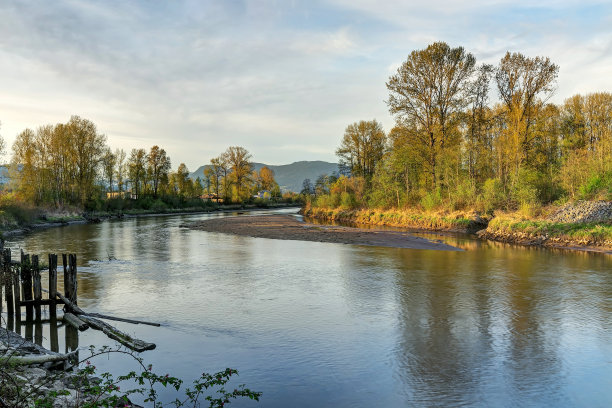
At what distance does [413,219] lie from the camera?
1508 inches

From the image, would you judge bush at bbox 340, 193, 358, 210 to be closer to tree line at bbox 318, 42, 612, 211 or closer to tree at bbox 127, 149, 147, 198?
tree line at bbox 318, 42, 612, 211

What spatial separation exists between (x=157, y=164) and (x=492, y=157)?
6067 centimetres

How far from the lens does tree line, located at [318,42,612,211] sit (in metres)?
29.0

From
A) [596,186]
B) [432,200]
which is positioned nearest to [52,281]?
[596,186]

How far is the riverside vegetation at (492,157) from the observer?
2606 cm

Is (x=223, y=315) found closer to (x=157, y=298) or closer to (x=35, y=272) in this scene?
(x=157, y=298)

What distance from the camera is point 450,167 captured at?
36219 millimetres

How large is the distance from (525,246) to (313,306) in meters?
17.6

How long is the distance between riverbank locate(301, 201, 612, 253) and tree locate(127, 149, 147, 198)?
56.4 m

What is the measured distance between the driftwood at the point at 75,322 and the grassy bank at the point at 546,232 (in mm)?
23760

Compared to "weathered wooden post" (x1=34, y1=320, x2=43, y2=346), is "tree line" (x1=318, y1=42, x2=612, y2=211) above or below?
above

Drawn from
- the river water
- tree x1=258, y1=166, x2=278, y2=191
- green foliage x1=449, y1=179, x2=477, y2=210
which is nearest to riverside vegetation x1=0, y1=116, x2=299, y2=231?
tree x1=258, y1=166, x2=278, y2=191

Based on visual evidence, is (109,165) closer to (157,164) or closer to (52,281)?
(157,164)

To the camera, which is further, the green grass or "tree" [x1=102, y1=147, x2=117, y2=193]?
"tree" [x1=102, y1=147, x2=117, y2=193]
